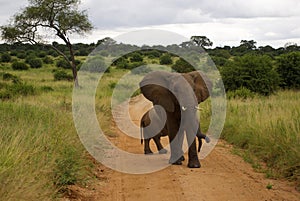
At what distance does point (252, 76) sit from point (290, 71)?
10.7 ft

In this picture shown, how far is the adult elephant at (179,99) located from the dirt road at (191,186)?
41 centimetres

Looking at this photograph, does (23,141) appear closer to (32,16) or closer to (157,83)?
(157,83)

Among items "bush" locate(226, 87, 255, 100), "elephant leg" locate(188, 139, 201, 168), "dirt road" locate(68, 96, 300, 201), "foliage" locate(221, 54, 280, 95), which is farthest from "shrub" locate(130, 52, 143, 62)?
"elephant leg" locate(188, 139, 201, 168)

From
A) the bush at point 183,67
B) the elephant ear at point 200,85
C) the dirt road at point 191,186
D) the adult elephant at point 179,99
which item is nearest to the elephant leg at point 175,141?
the adult elephant at point 179,99

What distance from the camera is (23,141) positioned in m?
6.33

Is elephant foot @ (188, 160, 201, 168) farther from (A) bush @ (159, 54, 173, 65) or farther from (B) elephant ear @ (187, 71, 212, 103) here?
(A) bush @ (159, 54, 173, 65)

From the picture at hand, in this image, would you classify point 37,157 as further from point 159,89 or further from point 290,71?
point 290,71

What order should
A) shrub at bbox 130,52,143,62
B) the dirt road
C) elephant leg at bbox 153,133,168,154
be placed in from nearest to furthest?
the dirt road
elephant leg at bbox 153,133,168,154
shrub at bbox 130,52,143,62

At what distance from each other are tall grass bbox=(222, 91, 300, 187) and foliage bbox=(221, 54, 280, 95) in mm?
8406

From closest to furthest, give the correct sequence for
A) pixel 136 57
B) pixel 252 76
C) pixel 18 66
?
pixel 252 76 → pixel 18 66 → pixel 136 57

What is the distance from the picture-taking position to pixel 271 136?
30.0 feet

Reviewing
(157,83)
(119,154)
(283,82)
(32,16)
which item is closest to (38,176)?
(157,83)

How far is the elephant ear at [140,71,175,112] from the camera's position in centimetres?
852

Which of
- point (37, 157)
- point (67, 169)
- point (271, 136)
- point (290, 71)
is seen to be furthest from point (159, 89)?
point (290, 71)
